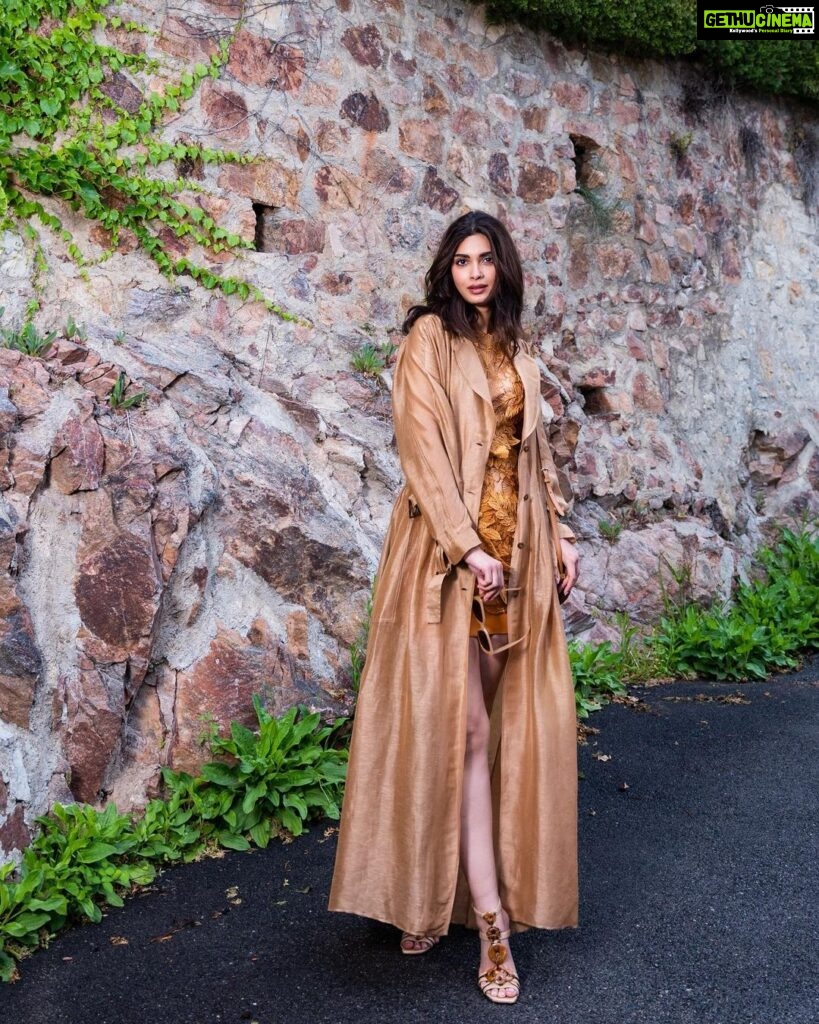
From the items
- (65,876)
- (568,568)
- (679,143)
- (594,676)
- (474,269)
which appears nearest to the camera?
(474,269)

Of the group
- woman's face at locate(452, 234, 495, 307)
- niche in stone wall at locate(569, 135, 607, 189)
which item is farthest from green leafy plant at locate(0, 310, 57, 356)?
niche in stone wall at locate(569, 135, 607, 189)

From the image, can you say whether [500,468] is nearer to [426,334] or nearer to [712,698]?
[426,334]

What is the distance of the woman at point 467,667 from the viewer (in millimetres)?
2781

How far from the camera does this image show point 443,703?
279cm

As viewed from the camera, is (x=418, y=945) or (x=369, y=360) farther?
(x=369, y=360)

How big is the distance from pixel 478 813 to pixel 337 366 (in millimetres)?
2748

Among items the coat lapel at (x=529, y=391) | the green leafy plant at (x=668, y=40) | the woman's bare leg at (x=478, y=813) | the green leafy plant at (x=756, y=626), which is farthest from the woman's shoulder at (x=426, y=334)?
the green leafy plant at (x=668, y=40)

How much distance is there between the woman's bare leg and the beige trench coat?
0.06 metres

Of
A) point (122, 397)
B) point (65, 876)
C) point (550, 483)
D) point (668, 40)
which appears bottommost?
point (65, 876)

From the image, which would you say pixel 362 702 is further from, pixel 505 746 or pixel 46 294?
pixel 46 294

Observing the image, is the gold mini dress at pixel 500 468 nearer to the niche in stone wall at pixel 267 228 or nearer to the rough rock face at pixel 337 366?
the rough rock face at pixel 337 366

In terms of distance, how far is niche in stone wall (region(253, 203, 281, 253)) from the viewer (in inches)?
196

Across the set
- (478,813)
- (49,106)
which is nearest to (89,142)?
(49,106)

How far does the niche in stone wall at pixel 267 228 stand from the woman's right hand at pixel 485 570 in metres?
2.69
